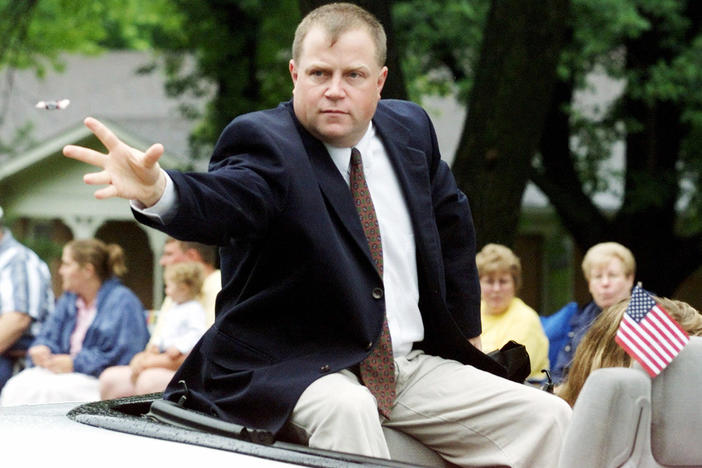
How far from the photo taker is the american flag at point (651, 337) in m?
2.83

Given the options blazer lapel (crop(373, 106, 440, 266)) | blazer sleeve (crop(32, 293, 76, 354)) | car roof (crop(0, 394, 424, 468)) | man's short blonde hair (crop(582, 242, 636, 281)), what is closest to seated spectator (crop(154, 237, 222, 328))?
blazer sleeve (crop(32, 293, 76, 354))

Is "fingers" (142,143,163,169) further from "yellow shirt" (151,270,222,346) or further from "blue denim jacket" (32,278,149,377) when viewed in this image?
"blue denim jacket" (32,278,149,377)

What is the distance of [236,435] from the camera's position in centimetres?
286

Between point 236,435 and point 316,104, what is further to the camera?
point 316,104

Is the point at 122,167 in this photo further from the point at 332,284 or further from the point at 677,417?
the point at 677,417

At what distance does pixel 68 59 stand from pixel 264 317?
97.9 feet

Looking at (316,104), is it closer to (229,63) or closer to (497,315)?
(497,315)

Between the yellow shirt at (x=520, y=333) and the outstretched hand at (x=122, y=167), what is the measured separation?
443 centimetres

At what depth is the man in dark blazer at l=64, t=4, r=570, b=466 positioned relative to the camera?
3.10m

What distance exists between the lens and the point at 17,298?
813 centimetres

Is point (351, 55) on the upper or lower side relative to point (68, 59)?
lower

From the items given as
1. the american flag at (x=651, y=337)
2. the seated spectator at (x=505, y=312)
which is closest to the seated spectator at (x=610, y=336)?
the american flag at (x=651, y=337)

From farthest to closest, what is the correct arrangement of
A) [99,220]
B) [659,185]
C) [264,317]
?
[99,220] → [659,185] → [264,317]

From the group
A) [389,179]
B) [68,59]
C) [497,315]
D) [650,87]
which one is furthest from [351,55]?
[68,59]
